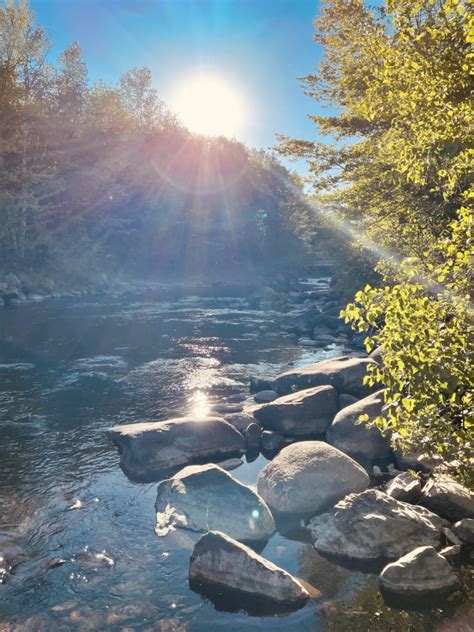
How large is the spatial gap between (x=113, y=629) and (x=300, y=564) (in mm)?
3170

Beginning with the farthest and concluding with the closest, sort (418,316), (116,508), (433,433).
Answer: (116,508) < (433,433) < (418,316)

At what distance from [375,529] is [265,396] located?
8736 millimetres

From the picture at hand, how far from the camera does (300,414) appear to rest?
552 inches

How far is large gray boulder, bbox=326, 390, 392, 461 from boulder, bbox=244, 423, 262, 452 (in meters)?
2.02

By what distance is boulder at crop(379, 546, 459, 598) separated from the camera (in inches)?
276

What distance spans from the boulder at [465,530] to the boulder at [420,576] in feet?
3.74

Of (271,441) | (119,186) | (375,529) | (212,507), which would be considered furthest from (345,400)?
(119,186)

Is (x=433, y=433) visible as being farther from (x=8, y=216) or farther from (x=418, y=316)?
(x=8, y=216)

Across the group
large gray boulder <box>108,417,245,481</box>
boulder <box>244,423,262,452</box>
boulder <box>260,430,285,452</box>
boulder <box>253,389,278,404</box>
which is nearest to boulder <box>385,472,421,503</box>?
boulder <box>260,430,285,452</box>

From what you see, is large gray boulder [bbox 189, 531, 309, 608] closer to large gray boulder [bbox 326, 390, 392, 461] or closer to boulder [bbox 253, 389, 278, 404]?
large gray boulder [bbox 326, 390, 392, 461]

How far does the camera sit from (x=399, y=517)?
27.3 feet

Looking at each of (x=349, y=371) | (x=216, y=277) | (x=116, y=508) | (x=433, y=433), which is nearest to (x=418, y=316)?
(x=433, y=433)

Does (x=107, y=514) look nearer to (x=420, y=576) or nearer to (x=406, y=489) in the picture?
(x=420, y=576)

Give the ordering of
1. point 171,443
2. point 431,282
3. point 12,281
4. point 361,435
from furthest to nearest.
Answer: point 12,281 < point 361,435 < point 171,443 < point 431,282
